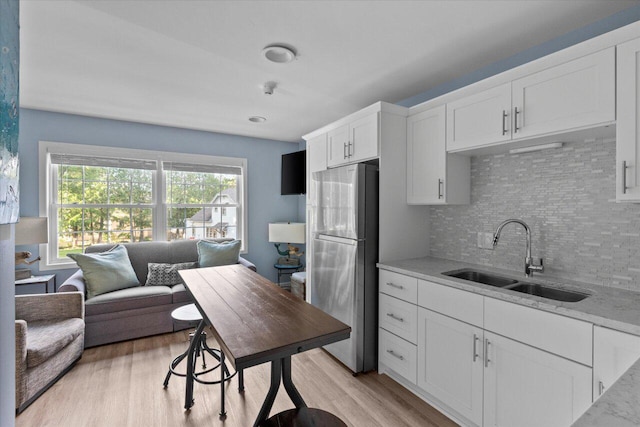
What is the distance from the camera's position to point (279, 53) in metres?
2.17

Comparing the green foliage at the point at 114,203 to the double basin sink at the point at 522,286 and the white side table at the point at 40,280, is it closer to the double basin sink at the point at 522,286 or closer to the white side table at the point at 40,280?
the white side table at the point at 40,280

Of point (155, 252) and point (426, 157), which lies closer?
point (426, 157)

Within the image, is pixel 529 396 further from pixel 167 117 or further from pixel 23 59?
pixel 167 117

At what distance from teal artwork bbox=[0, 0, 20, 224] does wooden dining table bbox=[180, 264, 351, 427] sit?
2.92 feet

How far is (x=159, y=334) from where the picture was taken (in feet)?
10.7

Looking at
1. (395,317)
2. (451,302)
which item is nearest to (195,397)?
(395,317)

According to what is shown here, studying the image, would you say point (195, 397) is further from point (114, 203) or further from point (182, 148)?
point (182, 148)

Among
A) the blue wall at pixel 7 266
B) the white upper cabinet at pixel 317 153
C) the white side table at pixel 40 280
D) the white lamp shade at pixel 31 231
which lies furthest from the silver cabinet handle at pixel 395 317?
the white side table at pixel 40 280

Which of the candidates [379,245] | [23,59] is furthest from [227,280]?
[23,59]

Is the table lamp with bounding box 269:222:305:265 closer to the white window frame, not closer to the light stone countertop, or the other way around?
the white window frame

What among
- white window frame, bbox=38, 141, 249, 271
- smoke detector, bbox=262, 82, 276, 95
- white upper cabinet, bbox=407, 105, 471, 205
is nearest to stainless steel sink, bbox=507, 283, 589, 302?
white upper cabinet, bbox=407, 105, 471, 205

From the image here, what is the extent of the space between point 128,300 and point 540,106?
3747 mm

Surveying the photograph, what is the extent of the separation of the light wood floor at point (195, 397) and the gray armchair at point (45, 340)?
95 millimetres

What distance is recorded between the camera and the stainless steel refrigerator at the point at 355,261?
2.47 meters
